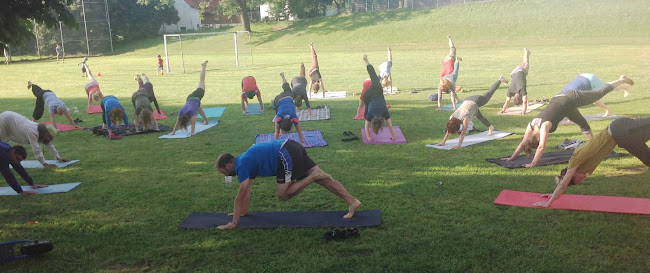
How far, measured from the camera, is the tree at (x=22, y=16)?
6.02 m

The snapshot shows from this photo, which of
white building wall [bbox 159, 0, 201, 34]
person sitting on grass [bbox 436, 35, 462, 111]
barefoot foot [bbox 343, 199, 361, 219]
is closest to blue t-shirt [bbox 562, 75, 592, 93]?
person sitting on grass [bbox 436, 35, 462, 111]

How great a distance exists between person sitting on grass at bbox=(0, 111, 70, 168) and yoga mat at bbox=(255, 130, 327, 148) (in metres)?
4.35

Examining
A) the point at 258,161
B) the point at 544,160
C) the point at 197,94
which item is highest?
the point at 197,94

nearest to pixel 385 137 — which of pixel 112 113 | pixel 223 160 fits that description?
pixel 223 160

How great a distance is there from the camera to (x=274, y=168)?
6430 mm

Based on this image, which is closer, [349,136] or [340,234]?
[340,234]

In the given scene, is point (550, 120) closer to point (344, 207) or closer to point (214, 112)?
point (344, 207)

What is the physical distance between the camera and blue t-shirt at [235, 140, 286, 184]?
20.5 feet

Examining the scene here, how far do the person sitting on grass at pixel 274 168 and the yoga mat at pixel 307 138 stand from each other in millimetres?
4773

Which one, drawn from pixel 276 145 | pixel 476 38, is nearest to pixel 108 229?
pixel 276 145

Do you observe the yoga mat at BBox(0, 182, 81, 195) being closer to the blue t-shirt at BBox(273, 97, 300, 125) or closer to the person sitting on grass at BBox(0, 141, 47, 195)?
the person sitting on grass at BBox(0, 141, 47, 195)

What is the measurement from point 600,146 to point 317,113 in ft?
31.7

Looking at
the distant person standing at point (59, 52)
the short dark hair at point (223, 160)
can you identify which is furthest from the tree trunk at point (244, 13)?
the short dark hair at point (223, 160)

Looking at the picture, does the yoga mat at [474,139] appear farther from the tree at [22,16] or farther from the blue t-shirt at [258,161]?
the tree at [22,16]
